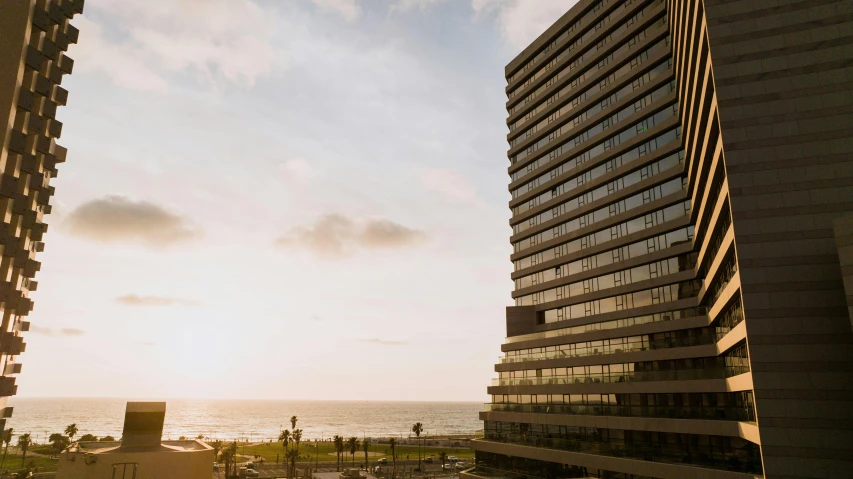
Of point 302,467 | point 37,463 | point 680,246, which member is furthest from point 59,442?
point 680,246

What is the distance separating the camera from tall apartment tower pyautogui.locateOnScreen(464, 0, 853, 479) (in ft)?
93.4

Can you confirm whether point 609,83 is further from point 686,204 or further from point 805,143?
point 805,143

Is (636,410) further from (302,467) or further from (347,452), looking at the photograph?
(347,452)

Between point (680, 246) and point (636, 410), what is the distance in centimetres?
1587

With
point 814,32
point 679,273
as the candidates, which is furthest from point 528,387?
point 814,32

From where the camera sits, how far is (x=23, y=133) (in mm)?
38969

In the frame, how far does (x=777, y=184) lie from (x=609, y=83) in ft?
112

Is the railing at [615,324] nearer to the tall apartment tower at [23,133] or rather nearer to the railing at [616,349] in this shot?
the railing at [616,349]

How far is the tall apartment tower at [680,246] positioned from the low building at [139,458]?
31830mm

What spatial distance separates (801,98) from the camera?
31.1 meters

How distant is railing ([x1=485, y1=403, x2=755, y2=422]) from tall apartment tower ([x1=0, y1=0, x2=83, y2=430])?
48747 millimetres

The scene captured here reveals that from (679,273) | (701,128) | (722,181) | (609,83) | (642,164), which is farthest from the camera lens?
(609,83)

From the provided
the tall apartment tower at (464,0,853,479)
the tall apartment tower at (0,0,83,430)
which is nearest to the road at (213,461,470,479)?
the tall apartment tower at (464,0,853,479)

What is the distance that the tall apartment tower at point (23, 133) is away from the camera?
3747 centimetres
